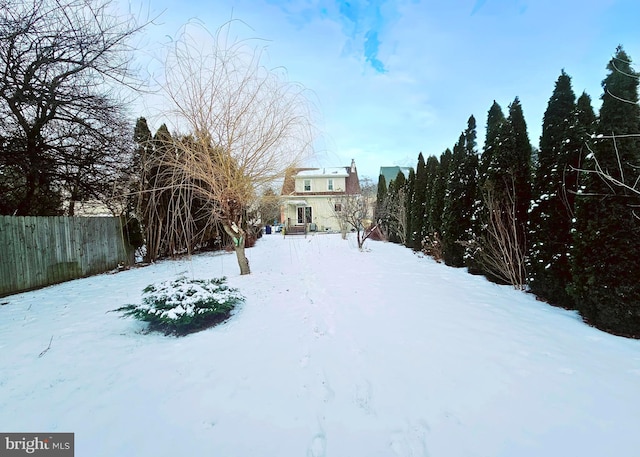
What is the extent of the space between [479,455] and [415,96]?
33.9 ft

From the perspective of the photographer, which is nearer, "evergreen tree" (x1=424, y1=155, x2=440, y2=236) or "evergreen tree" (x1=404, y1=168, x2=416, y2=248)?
"evergreen tree" (x1=424, y1=155, x2=440, y2=236)

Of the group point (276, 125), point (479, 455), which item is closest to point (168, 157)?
point (276, 125)

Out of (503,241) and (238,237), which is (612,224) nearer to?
(503,241)

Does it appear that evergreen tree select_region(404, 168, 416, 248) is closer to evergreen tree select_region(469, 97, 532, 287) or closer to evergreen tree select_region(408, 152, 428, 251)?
evergreen tree select_region(408, 152, 428, 251)

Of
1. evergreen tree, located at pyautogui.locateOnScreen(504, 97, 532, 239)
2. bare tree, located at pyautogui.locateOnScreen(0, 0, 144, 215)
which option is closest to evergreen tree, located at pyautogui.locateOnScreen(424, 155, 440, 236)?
evergreen tree, located at pyautogui.locateOnScreen(504, 97, 532, 239)

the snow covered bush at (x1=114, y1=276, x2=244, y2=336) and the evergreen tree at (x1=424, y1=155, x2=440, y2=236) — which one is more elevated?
the evergreen tree at (x1=424, y1=155, x2=440, y2=236)

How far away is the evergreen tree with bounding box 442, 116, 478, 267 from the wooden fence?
8.79m

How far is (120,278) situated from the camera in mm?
6562

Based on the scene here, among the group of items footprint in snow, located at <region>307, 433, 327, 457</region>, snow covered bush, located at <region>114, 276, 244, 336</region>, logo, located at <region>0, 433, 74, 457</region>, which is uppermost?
snow covered bush, located at <region>114, 276, 244, 336</region>

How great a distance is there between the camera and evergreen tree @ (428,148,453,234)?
909cm

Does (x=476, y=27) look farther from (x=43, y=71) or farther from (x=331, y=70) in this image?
(x=43, y=71)

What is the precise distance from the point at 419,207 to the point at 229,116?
910 centimetres

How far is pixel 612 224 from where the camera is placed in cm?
319

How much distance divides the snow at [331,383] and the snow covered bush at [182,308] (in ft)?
0.64
